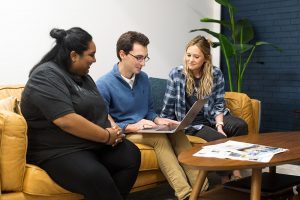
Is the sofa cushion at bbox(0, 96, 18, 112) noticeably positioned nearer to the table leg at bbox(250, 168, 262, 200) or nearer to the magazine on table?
the magazine on table

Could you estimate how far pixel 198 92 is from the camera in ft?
9.34

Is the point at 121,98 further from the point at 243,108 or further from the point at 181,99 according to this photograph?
the point at 243,108

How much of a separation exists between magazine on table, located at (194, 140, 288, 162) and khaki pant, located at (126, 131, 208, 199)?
1.18ft

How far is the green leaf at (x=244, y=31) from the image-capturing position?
4.00 meters

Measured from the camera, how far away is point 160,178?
239cm

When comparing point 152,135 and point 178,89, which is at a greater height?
point 178,89

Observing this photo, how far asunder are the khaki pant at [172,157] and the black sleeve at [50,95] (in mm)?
652

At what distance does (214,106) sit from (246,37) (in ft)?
4.64

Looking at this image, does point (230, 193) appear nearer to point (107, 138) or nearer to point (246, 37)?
point (107, 138)

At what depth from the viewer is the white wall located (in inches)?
113

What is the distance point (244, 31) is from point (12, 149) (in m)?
2.90

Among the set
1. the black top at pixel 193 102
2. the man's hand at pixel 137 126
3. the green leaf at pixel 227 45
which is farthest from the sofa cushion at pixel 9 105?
the green leaf at pixel 227 45

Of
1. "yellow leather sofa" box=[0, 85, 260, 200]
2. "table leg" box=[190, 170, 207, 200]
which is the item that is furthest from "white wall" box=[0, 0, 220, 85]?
"table leg" box=[190, 170, 207, 200]

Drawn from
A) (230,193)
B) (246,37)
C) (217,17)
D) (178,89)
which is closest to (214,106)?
(178,89)
